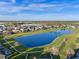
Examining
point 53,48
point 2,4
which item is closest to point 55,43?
point 53,48

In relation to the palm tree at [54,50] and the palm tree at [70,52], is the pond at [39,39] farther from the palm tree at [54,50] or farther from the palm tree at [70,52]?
the palm tree at [70,52]

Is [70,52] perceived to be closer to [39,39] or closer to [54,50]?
[54,50]

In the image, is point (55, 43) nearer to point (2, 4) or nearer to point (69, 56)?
point (69, 56)

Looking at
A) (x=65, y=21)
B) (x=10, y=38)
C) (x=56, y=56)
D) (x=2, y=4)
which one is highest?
(x=2, y=4)

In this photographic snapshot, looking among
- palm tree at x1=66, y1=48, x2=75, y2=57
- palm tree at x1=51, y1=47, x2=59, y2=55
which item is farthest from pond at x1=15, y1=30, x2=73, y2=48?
palm tree at x1=66, y1=48, x2=75, y2=57

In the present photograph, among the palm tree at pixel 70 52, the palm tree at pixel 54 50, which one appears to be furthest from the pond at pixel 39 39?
the palm tree at pixel 70 52

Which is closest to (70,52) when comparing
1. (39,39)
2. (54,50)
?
(54,50)

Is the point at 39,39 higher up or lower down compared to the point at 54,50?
higher up

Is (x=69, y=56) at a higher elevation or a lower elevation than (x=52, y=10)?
lower
